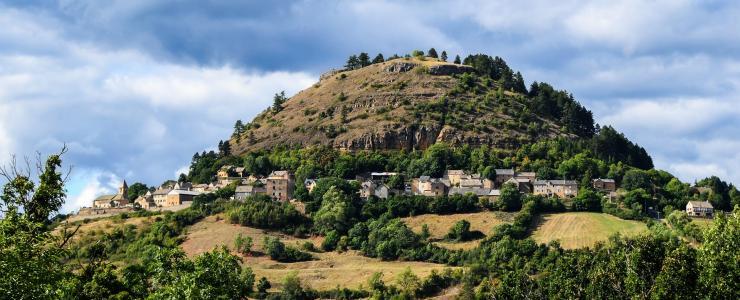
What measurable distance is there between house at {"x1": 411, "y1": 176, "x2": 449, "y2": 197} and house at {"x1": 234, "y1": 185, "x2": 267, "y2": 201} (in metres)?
21.2

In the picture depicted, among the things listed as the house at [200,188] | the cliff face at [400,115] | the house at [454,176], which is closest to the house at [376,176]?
the house at [454,176]

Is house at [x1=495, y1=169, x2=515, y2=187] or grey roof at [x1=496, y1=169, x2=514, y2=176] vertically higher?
grey roof at [x1=496, y1=169, x2=514, y2=176]

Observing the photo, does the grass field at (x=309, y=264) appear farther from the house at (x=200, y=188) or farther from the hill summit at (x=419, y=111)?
the hill summit at (x=419, y=111)

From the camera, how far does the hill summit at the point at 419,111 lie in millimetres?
148500

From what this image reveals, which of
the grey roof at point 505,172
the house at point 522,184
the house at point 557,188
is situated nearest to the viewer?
the house at point 557,188

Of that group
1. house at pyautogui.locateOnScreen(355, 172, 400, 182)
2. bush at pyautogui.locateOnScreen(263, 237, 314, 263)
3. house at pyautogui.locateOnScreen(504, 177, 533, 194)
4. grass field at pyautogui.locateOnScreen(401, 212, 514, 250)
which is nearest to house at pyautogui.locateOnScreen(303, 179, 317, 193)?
house at pyautogui.locateOnScreen(355, 172, 400, 182)

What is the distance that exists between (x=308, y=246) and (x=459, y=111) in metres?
57.8

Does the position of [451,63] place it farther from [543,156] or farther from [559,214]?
[559,214]

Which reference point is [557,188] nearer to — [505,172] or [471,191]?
[505,172]

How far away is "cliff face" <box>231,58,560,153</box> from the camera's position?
486ft

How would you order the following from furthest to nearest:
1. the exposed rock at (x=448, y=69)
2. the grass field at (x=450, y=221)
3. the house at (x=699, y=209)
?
the exposed rock at (x=448, y=69)
the house at (x=699, y=209)
the grass field at (x=450, y=221)

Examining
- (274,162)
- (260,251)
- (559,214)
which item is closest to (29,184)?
(260,251)

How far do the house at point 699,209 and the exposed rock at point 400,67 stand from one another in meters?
73.9

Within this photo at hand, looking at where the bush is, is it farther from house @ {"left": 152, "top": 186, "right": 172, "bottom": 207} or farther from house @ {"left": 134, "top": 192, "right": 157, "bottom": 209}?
house @ {"left": 134, "top": 192, "right": 157, "bottom": 209}
